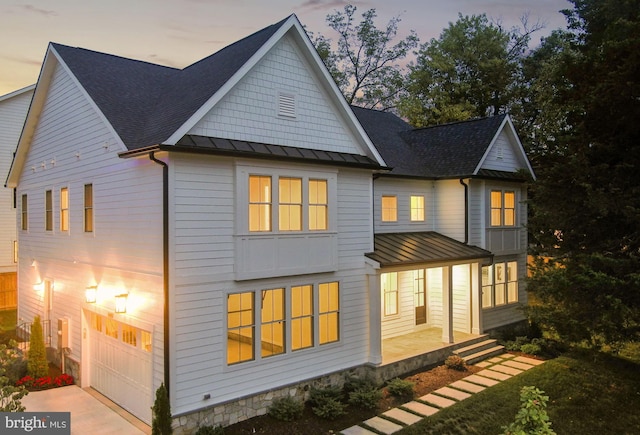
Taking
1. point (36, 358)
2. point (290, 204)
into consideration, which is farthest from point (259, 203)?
point (36, 358)

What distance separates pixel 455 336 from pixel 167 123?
11123mm

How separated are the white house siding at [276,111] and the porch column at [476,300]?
22.0 ft

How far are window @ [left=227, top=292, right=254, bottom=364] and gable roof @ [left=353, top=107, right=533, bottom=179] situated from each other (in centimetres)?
732

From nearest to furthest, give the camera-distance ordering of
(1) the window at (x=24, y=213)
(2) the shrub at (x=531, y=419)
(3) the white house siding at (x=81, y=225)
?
(2) the shrub at (x=531, y=419) < (3) the white house siding at (x=81, y=225) < (1) the window at (x=24, y=213)

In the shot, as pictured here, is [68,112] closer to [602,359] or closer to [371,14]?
[602,359]

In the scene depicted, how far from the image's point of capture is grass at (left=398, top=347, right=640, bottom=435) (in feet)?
31.9

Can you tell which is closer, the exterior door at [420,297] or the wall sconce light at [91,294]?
the wall sconce light at [91,294]

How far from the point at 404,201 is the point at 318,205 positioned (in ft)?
18.3

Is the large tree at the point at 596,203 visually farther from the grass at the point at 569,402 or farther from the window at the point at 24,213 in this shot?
the window at the point at 24,213

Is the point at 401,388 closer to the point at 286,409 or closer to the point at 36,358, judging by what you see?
the point at 286,409


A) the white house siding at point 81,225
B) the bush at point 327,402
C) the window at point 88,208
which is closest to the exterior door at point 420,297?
the bush at point 327,402

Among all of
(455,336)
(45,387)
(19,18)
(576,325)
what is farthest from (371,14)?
(45,387)

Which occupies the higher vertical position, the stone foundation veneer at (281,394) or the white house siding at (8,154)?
the white house siding at (8,154)

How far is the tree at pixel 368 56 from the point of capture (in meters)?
30.3
